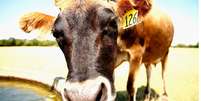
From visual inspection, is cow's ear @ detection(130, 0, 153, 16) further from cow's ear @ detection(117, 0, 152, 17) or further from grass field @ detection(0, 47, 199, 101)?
grass field @ detection(0, 47, 199, 101)

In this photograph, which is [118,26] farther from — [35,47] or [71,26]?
[35,47]

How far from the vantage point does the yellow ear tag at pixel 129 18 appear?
2504 millimetres

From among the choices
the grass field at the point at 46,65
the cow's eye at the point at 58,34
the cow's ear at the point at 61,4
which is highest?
the cow's ear at the point at 61,4

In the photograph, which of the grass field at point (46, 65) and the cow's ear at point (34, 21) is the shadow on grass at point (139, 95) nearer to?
the grass field at point (46, 65)

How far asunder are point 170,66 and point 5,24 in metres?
0.81

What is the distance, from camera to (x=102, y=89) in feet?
7.80

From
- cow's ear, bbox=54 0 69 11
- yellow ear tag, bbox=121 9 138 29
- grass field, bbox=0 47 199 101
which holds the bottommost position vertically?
grass field, bbox=0 47 199 101

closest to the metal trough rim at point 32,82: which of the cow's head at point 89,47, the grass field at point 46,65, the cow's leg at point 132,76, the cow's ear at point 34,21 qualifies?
the grass field at point 46,65

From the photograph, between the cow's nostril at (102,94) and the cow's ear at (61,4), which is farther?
the cow's ear at (61,4)

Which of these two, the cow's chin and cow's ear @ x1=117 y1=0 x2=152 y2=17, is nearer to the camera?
the cow's chin

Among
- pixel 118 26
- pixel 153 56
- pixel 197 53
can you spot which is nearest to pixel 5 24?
pixel 118 26

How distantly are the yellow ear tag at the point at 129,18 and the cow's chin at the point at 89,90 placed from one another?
281mm

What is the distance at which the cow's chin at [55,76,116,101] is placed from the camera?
7.73 ft

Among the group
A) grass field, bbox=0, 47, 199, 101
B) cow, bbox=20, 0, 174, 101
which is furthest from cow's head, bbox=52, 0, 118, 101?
grass field, bbox=0, 47, 199, 101
